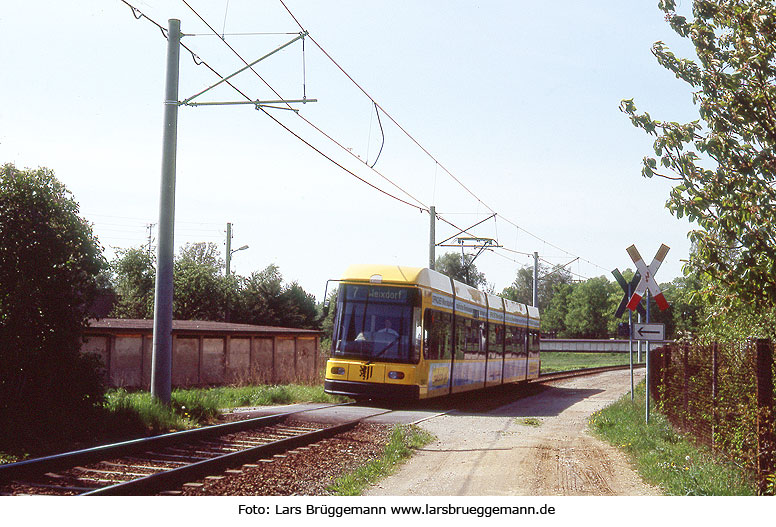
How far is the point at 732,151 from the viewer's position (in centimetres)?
802

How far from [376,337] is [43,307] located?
768cm

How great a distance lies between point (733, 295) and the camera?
8414 mm

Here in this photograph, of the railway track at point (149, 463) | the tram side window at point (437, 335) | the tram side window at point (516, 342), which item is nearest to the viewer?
the railway track at point (149, 463)

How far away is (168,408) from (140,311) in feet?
151

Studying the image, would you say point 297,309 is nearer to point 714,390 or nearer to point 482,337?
point 482,337

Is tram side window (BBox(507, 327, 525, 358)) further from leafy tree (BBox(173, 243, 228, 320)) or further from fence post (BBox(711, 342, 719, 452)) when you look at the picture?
leafy tree (BBox(173, 243, 228, 320))

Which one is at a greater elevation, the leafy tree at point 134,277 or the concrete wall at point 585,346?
the leafy tree at point 134,277

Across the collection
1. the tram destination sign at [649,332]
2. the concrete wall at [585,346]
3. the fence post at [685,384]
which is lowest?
the concrete wall at [585,346]

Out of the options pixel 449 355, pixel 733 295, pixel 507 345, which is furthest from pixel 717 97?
pixel 507 345

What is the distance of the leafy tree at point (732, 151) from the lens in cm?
774

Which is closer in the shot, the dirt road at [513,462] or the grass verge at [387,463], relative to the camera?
the grass verge at [387,463]

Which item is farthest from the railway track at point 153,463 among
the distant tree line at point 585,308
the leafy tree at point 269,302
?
the distant tree line at point 585,308

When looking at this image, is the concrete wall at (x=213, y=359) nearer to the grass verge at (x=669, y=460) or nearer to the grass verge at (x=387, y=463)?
the grass verge at (x=387, y=463)

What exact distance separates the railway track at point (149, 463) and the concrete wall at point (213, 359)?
13514 millimetres
